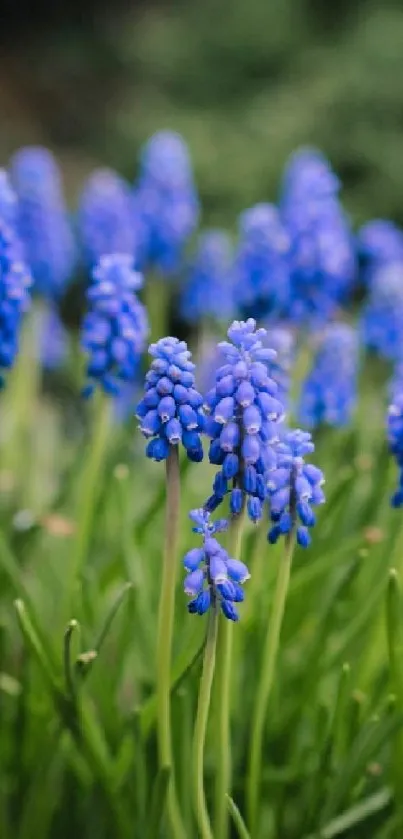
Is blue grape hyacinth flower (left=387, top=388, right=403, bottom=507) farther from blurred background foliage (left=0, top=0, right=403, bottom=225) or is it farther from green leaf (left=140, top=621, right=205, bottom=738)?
blurred background foliage (left=0, top=0, right=403, bottom=225)

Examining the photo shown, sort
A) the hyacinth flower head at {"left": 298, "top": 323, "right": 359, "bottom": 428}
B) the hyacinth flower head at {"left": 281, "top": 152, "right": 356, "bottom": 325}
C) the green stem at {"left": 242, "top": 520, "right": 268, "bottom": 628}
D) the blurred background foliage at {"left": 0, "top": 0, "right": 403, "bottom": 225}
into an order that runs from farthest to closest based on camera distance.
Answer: the blurred background foliage at {"left": 0, "top": 0, "right": 403, "bottom": 225} < the hyacinth flower head at {"left": 281, "top": 152, "right": 356, "bottom": 325} < the hyacinth flower head at {"left": 298, "top": 323, "right": 359, "bottom": 428} < the green stem at {"left": 242, "top": 520, "right": 268, "bottom": 628}

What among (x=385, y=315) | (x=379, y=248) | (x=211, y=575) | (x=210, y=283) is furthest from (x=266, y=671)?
(x=210, y=283)

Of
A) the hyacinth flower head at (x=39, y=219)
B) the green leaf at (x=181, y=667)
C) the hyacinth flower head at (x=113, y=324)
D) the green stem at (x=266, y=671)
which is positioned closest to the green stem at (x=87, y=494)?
the hyacinth flower head at (x=113, y=324)

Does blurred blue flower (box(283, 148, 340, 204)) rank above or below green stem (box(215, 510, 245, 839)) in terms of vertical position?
above

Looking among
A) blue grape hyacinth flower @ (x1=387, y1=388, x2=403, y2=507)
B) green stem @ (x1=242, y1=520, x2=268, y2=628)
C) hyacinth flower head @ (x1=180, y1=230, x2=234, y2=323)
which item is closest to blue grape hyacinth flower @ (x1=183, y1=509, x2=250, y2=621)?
blue grape hyacinth flower @ (x1=387, y1=388, x2=403, y2=507)

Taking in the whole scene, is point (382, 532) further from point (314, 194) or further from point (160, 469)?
point (160, 469)

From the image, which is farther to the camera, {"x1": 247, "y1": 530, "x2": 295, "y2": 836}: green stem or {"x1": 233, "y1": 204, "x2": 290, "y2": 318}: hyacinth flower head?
{"x1": 233, "y1": 204, "x2": 290, "y2": 318}: hyacinth flower head

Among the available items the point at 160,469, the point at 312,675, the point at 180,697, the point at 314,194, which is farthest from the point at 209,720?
the point at 160,469
